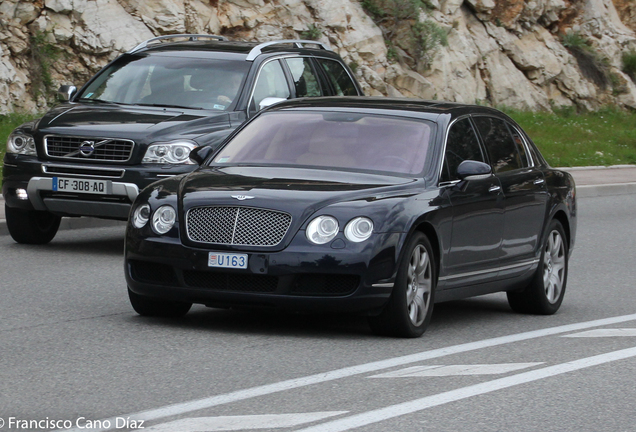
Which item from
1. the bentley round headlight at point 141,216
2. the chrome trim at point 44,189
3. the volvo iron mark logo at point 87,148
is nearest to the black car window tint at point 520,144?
the bentley round headlight at point 141,216

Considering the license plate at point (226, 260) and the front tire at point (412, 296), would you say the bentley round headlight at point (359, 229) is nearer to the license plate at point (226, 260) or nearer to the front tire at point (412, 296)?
the front tire at point (412, 296)

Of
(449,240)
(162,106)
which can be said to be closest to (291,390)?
(449,240)

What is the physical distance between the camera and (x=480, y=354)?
7469 mm

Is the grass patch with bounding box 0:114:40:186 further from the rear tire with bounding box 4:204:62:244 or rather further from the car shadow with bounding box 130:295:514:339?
the car shadow with bounding box 130:295:514:339

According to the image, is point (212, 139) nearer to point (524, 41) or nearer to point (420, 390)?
point (420, 390)

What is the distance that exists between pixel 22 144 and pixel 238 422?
7575 mm

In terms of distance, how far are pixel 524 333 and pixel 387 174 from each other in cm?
139

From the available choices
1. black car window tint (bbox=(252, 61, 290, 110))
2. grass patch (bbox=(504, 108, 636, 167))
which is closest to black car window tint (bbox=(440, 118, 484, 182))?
black car window tint (bbox=(252, 61, 290, 110))

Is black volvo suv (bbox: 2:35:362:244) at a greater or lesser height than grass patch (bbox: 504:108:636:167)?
greater

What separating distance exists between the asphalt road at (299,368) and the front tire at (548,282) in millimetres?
143

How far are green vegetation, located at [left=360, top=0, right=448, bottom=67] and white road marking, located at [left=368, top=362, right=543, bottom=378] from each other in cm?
2557

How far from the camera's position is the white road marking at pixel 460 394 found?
541cm

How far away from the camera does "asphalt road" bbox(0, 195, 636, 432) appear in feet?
18.2

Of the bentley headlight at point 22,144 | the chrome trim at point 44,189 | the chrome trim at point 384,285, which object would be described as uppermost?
the chrome trim at point 384,285
